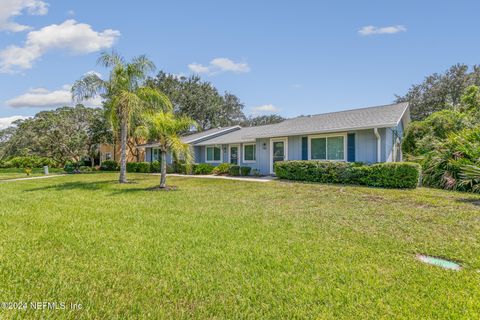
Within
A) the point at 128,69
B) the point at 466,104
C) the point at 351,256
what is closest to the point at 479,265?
the point at 351,256

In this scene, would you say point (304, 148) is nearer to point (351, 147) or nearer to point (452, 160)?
point (351, 147)

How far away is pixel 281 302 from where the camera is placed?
3.06 m

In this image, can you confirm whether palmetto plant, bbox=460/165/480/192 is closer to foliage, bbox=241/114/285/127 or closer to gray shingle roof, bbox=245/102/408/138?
gray shingle roof, bbox=245/102/408/138

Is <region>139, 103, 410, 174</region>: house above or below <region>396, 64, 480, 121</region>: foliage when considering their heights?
below

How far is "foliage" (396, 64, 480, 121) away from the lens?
30.5 m

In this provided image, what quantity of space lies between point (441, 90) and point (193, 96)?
28759 mm

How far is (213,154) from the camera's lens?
2392cm

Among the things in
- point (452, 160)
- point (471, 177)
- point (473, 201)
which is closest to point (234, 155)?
point (452, 160)

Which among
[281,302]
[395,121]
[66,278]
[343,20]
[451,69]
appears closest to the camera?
[281,302]

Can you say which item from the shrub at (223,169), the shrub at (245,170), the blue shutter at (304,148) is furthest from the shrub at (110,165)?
the blue shutter at (304,148)

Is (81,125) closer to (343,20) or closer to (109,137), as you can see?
(109,137)

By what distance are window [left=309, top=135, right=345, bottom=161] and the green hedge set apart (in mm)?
1351

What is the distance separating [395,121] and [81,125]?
3313cm

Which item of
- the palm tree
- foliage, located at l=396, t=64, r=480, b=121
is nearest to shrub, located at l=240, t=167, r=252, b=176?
the palm tree
